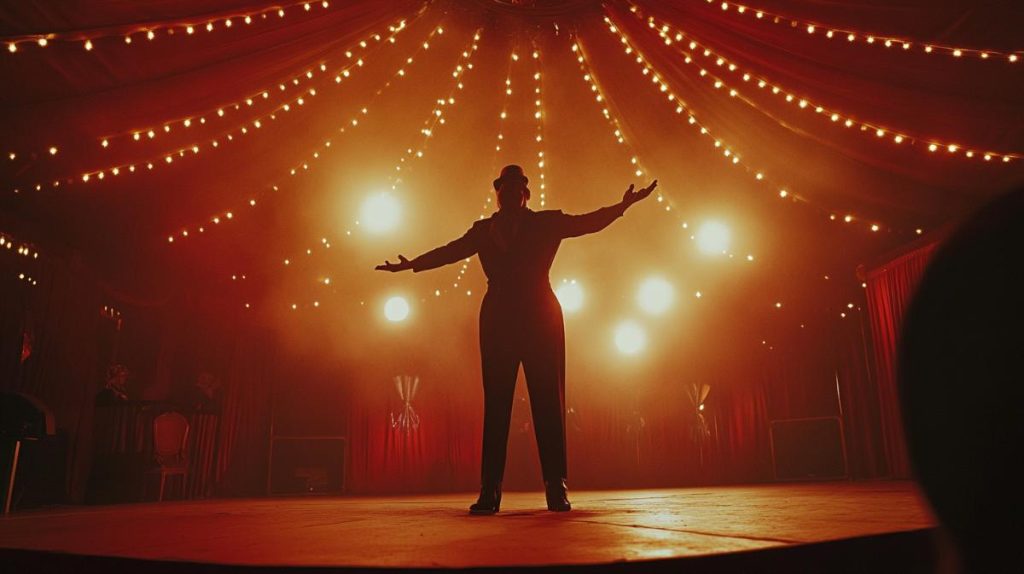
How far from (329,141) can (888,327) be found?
7.27 meters

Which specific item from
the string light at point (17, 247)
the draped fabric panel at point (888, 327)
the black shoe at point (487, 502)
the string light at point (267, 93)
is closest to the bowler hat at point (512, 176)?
the black shoe at point (487, 502)

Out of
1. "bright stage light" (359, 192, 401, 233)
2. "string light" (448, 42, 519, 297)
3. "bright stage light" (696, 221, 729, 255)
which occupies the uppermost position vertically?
"string light" (448, 42, 519, 297)

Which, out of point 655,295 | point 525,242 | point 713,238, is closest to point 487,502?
point 525,242

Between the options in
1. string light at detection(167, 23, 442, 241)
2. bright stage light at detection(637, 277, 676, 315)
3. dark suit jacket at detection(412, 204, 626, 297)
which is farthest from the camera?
bright stage light at detection(637, 277, 676, 315)

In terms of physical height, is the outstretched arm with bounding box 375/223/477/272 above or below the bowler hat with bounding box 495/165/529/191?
below

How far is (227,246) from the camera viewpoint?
794cm

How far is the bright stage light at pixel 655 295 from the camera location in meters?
9.98

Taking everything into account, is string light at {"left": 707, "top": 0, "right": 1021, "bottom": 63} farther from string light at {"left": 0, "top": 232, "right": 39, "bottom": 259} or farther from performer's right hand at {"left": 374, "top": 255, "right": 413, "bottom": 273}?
string light at {"left": 0, "top": 232, "right": 39, "bottom": 259}

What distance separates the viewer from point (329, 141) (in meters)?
7.01

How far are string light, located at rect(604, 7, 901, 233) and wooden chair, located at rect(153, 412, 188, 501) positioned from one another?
6.56 metres

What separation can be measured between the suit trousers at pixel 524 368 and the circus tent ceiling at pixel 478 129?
3.50 metres

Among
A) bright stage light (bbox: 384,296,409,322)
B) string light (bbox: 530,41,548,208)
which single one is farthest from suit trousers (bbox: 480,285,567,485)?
bright stage light (bbox: 384,296,409,322)

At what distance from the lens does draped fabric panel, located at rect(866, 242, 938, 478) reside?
7.83 meters

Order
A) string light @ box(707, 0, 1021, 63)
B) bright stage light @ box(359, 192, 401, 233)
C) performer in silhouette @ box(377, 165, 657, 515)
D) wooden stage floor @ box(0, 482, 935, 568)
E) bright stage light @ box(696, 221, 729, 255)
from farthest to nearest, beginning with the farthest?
bright stage light @ box(696, 221, 729, 255)
bright stage light @ box(359, 192, 401, 233)
string light @ box(707, 0, 1021, 63)
performer in silhouette @ box(377, 165, 657, 515)
wooden stage floor @ box(0, 482, 935, 568)
